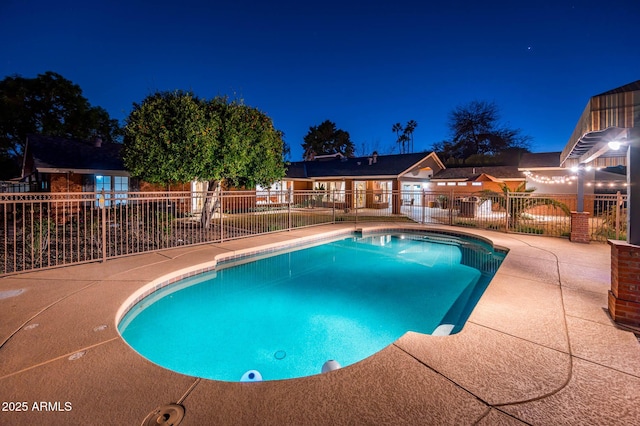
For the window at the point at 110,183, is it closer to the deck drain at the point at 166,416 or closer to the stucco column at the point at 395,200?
the stucco column at the point at 395,200

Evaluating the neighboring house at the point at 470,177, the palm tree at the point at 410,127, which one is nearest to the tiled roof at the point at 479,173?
the neighboring house at the point at 470,177

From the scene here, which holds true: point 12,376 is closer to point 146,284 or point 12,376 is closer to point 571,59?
point 146,284

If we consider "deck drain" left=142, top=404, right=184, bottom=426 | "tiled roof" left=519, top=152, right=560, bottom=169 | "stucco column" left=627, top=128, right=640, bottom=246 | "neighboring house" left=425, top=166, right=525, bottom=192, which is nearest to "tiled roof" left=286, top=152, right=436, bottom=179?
"neighboring house" left=425, top=166, right=525, bottom=192

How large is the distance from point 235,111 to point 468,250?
884cm

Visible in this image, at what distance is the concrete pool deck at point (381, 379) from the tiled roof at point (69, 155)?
12174mm

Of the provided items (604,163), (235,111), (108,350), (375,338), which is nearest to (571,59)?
(604,163)

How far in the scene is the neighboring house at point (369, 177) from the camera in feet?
63.6

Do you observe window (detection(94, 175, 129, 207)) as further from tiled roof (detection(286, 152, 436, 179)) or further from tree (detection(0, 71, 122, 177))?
tree (detection(0, 71, 122, 177))

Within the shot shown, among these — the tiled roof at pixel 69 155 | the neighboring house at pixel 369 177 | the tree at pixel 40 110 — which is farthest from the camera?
the tree at pixel 40 110

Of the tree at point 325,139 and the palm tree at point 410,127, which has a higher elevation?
the palm tree at point 410,127

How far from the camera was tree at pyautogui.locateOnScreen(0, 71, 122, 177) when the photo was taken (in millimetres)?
22016

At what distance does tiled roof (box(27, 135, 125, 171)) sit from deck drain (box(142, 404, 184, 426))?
46.8 feet

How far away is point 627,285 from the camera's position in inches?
135

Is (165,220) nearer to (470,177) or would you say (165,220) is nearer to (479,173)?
(470,177)
